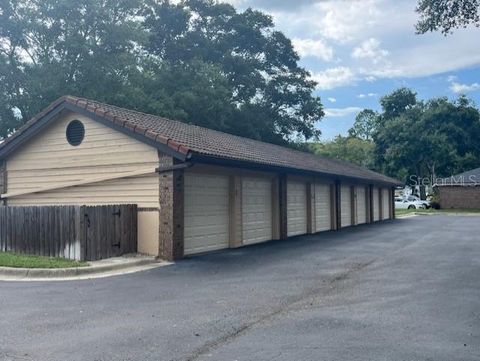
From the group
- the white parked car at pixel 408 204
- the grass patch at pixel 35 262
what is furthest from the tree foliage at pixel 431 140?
the grass patch at pixel 35 262

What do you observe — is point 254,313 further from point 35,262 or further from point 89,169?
point 89,169

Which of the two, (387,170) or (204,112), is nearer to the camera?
(204,112)

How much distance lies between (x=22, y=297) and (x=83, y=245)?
10.5 ft

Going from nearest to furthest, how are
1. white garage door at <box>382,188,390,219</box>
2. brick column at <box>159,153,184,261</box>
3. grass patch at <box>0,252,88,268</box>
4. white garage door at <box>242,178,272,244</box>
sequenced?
grass patch at <box>0,252,88,268</box> < brick column at <box>159,153,184,261</box> < white garage door at <box>242,178,272,244</box> < white garage door at <box>382,188,390,219</box>

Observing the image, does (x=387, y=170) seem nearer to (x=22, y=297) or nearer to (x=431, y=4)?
(x=431, y=4)

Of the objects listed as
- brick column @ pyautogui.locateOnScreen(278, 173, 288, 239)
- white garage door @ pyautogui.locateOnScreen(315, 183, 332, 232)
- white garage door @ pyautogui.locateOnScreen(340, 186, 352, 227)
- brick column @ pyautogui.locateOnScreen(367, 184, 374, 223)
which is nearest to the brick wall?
brick column @ pyautogui.locateOnScreen(367, 184, 374, 223)

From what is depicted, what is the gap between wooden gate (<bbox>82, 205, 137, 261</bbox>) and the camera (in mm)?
10883

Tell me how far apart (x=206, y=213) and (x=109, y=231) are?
9.36ft

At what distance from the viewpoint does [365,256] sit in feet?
41.1

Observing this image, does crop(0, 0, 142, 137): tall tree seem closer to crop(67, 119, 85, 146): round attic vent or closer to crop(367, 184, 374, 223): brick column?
crop(67, 119, 85, 146): round attic vent

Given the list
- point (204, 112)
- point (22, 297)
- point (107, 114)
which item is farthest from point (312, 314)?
point (204, 112)

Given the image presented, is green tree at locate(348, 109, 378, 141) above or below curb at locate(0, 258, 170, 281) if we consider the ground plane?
above

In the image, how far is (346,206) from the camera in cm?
2416

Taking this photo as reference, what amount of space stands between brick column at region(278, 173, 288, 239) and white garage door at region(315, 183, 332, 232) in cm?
358
